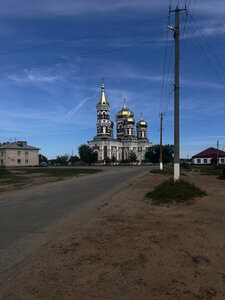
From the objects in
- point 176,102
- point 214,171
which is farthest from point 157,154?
point 176,102

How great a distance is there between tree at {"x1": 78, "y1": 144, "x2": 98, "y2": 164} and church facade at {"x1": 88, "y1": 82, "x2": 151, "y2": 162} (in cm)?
262

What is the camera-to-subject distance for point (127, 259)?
13.8 ft

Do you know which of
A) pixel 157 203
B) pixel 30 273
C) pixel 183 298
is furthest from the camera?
pixel 157 203

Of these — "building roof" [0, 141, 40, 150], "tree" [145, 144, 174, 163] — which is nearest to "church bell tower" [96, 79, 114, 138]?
"tree" [145, 144, 174, 163]

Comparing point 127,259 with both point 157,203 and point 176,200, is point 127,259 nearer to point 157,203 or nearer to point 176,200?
point 157,203

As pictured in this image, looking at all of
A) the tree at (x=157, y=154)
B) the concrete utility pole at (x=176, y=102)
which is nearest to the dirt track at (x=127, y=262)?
the concrete utility pole at (x=176, y=102)

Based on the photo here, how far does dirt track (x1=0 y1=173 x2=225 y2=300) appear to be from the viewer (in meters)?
3.22

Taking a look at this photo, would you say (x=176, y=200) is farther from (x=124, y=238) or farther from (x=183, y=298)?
(x=183, y=298)

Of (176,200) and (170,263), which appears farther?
(176,200)

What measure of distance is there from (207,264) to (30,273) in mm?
2931

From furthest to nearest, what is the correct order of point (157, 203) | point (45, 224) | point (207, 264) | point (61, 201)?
1. point (61, 201)
2. point (157, 203)
3. point (45, 224)
4. point (207, 264)

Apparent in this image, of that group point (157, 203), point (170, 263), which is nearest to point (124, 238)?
point (170, 263)

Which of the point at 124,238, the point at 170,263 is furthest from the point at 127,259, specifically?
the point at 124,238

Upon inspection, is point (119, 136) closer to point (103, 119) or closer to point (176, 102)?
point (103, 119)
